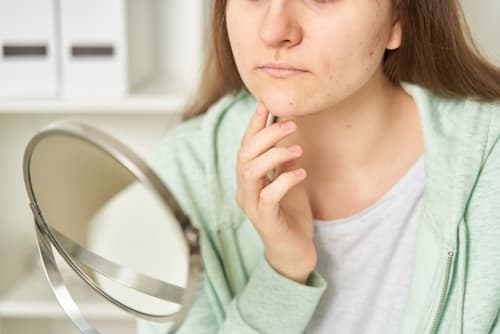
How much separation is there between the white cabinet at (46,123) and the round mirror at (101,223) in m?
0.77

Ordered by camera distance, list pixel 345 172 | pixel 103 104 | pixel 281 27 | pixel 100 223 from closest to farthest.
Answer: pixel 100 223, pixel 281 27, pixel 345 172, pixel 103 104

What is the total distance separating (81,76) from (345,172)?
0.59 metres

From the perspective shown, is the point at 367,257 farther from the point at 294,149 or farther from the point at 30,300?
the point at 30,300

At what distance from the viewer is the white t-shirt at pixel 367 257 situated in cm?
94

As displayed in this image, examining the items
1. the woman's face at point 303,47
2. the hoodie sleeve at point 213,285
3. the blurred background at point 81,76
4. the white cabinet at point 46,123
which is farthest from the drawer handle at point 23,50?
the woman's face at point 303,47

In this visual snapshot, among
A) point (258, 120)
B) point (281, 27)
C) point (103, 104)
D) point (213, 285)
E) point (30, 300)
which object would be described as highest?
point (281, 27)

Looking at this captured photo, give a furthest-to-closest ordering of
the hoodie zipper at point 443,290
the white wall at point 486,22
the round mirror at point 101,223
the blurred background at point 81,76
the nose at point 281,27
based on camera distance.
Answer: the white wall at point 486,22 < the blurred background at point 81,76 < the hoodie zipper at point 443,290 < the nose at point 281,27 < the round mirror at point 101,223

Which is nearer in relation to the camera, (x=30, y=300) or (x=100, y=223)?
(x=100, y=223)

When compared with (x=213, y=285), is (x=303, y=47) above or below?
above

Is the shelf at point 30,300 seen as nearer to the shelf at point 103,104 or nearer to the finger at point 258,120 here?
the shelf at point 103,104

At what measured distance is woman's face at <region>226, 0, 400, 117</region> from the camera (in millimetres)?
760

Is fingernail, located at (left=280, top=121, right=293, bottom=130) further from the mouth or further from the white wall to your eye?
the white wall

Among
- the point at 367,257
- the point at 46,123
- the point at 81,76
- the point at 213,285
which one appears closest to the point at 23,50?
the point at 81,76

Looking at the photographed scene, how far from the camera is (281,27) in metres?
0.75
